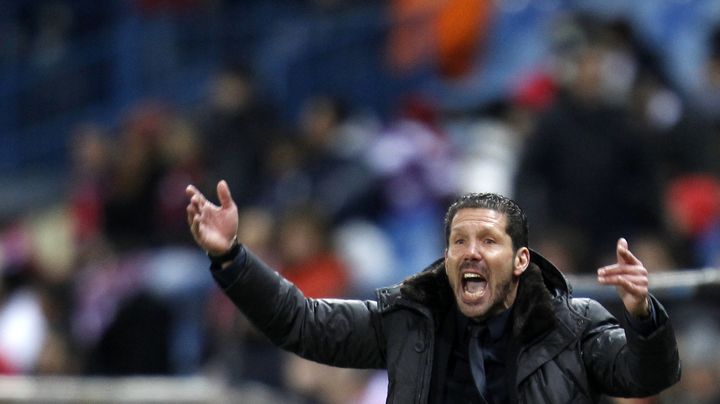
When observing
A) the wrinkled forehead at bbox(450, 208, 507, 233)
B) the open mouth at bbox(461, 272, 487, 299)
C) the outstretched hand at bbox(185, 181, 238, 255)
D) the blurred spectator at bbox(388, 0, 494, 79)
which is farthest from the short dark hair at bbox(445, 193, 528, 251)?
the blurred spectator at bbox(388, 0, 494, 79)

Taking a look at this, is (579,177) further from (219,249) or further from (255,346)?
(219,249)

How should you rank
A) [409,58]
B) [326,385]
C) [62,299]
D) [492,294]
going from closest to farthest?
1. [492,294]
2. [326,385]
3. [62,299]
4. [409,58]

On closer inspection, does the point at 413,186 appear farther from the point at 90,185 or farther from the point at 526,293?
the point at 526,293

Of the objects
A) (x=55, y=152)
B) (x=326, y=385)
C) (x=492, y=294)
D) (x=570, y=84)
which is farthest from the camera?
(x=55, y=152)

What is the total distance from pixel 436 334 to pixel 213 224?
75 cm

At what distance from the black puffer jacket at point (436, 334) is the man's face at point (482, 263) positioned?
81 mm

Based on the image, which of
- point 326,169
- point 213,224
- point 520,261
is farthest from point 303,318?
Answer: point 326,169

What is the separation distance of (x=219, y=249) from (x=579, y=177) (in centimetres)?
430

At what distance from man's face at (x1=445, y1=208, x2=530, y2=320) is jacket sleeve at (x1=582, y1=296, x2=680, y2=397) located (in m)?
0.28

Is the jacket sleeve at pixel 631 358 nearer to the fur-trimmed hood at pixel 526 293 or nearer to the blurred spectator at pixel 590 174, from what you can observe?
the fur-trimmed hood at pixel 526 293

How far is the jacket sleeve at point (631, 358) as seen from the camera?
4.22 m

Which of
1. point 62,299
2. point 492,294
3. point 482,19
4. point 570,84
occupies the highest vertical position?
point 482,19

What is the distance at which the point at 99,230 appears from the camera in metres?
11.1

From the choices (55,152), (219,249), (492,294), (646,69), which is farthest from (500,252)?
(55,152)
